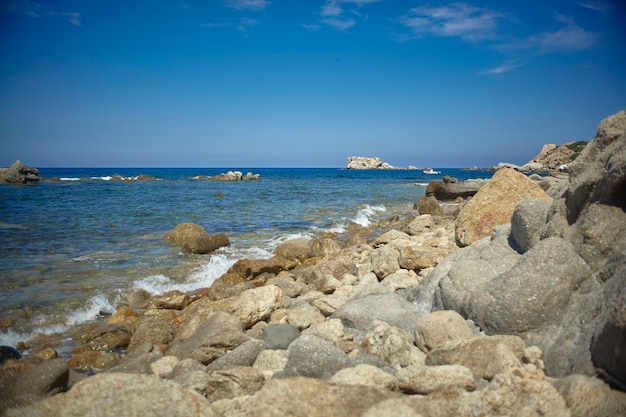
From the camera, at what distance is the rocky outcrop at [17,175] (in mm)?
49406

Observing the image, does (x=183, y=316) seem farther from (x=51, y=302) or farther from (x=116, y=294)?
A: (x=51, y=302)

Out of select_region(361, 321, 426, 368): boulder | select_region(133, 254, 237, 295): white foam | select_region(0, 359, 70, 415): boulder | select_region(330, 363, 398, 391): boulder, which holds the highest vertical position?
select_region(330, 363, 398, 391): boulder

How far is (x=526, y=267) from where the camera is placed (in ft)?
14.9

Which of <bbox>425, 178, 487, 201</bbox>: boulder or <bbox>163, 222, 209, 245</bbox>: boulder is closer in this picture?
<bbox>163, 222, 209, 245</bbox>: boulder

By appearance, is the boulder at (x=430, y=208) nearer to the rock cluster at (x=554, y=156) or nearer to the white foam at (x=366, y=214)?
the white foam at (x=366, y=214)

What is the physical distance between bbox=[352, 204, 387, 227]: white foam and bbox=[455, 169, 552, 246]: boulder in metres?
11.0

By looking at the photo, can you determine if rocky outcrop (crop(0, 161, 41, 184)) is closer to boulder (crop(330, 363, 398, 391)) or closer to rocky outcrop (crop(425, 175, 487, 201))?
rocky outcrop (crop(425, 175, 487, 201))

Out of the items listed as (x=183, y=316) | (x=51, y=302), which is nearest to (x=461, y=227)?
(x=183, y=316)

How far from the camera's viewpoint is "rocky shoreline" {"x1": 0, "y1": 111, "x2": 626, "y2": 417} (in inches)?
113

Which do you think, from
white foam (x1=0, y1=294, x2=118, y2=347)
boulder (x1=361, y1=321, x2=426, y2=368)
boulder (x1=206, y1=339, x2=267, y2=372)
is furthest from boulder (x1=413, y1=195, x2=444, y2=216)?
boulder (x1=206, y1=339, x2=267, y2=372)

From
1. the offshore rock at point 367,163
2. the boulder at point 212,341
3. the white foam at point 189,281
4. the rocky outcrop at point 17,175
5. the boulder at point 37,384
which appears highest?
the offshore rock at point 367,163

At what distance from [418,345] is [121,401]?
347cm

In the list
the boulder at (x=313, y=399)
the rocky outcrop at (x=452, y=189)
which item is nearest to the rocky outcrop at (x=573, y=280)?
the boulder at (x=313, y=399)

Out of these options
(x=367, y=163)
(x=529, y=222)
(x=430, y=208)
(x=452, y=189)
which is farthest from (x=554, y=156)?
(x=529, y=222)
